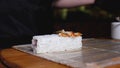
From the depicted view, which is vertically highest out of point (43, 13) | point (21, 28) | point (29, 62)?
point (43, 13)

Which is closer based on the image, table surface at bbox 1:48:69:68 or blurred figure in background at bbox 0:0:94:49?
table surface at bbox 1:48:69:68

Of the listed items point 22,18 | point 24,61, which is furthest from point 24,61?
point 22,18

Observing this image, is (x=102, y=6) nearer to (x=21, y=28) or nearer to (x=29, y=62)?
(x=21, y=28)

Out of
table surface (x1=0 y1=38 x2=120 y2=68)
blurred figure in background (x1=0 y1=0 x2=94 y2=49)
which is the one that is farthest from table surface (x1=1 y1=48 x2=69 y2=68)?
blurred figure in background (x1=0 y1=0 x2=94 y2=49)

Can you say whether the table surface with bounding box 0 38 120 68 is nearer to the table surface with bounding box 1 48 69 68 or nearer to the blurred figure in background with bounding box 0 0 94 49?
the table surface with bounding box 1 48 69 68

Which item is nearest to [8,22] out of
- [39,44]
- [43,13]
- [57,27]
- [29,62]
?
[43,13]

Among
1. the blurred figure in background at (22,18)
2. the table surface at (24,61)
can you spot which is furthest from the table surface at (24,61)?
the blurred figure in background at (22,18)

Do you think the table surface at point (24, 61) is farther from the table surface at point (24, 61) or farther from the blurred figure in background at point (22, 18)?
the blurred figure in background at point (22, 18)
